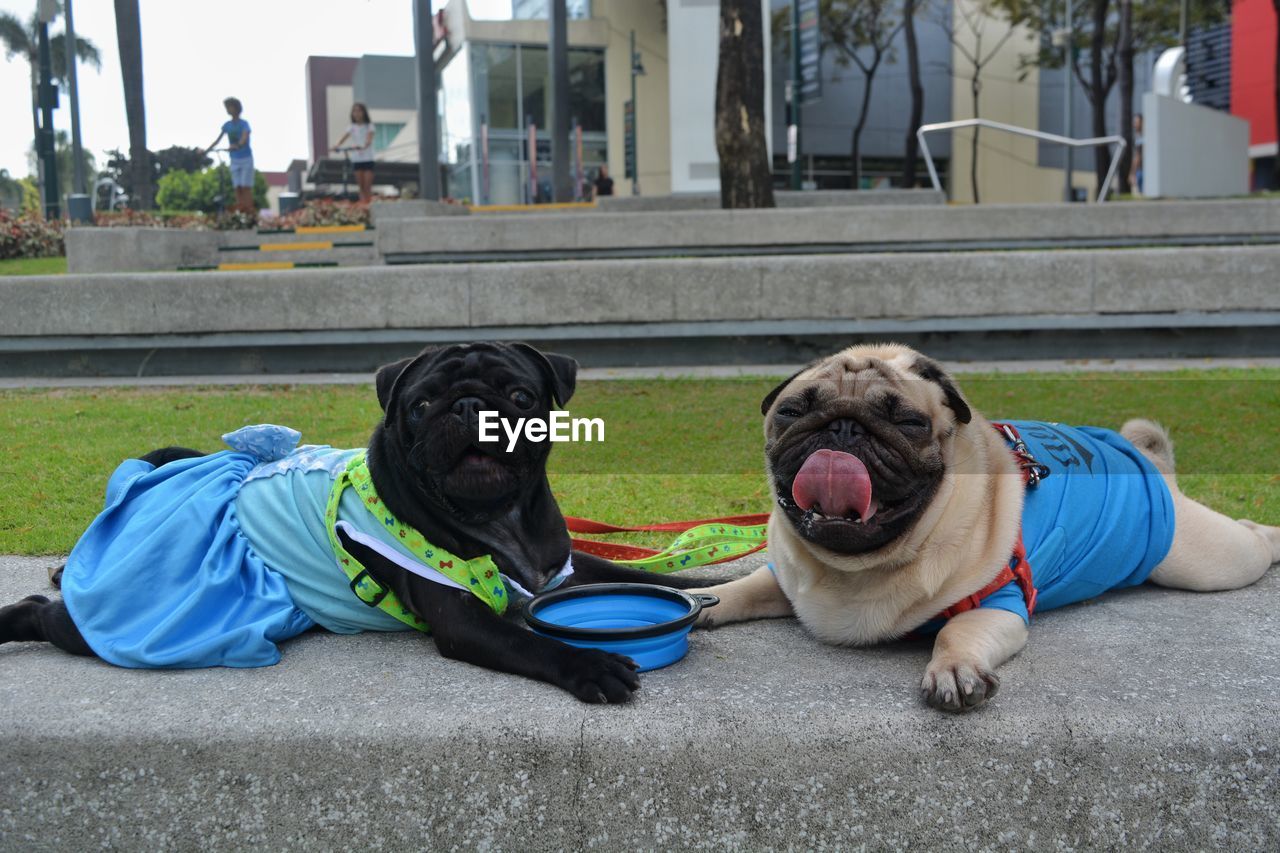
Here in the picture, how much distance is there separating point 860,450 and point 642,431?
440cm

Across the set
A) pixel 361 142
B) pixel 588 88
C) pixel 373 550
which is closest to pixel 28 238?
pixel 361 142

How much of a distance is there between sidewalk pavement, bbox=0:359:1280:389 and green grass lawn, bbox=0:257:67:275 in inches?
314

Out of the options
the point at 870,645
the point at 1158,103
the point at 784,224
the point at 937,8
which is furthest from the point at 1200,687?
the point at 937,8

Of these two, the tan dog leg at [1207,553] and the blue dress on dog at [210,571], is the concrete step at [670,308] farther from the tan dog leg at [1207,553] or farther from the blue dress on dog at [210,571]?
the blue dress on dog at [210,571]

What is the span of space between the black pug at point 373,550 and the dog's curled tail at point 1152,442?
2.35 m

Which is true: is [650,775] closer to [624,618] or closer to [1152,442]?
[624,618]

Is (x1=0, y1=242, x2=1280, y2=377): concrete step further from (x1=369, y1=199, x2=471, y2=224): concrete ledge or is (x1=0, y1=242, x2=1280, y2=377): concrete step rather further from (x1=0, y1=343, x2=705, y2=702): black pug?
(x1=369, y1=199, x2=471, y2=224): concrete ledge

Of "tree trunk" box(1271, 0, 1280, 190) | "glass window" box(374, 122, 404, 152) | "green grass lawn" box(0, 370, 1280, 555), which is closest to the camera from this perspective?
"green grass lawn" box(0, 370, 1280, 555)

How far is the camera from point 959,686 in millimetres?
2812

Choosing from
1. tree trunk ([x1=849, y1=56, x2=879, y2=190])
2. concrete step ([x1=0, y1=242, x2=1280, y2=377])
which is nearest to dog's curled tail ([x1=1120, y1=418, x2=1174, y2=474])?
concrete step ([x1=0, y1=242, x2=1280, y2=377])

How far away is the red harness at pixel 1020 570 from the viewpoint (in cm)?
320

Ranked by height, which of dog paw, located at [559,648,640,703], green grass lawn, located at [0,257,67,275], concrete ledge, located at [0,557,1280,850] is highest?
green grass lawn, located at [0,257,67,275]

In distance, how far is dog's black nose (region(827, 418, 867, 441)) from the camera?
293 cm

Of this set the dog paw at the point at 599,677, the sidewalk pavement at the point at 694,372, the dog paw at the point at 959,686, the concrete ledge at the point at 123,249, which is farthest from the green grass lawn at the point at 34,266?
the dog paw at the point at 959,686
